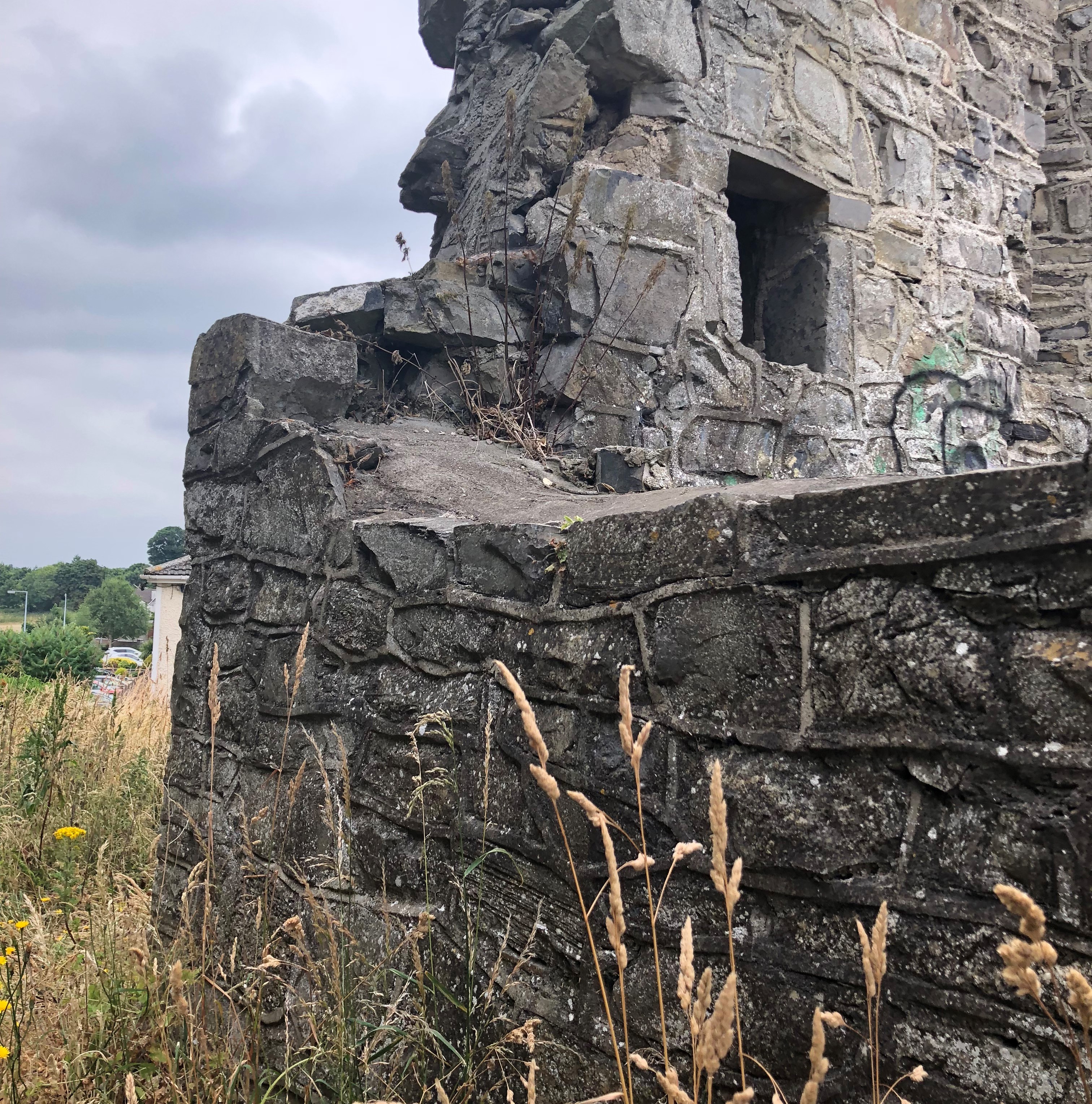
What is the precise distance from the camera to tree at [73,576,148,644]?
44.6 meters

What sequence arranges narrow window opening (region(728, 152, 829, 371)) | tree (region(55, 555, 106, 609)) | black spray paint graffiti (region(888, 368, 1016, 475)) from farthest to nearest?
tree (region(55, 555, 106, 609))
black spray paint graffiti (region(888, 368, 1016, 475))
narrow window opening (region(728, 152, 829, 371))

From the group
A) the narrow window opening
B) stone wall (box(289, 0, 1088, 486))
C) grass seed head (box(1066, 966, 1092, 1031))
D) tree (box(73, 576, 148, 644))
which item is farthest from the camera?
tree (box(73, 576, 148, 644))

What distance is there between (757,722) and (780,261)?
326 cm

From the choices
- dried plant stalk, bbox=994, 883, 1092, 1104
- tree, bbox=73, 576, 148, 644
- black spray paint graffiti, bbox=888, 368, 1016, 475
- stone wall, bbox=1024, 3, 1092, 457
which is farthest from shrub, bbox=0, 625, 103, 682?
tree, bbox=73, 576, 148, 644

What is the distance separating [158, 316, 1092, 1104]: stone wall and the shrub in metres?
9.68

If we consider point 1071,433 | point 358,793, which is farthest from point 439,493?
point 1071,433

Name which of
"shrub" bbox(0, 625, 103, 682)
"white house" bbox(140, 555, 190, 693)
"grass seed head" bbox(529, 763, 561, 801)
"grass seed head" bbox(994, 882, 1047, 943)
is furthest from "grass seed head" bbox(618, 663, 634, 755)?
"white house" bbox(140, 555, 190, 693)

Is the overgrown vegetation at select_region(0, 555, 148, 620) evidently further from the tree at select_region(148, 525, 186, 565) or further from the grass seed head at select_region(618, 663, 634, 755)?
the grass seed head at select_region(618, 663, 634, 755)

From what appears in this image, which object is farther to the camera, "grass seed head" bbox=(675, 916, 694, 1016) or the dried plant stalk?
"grass seed head" bbox=(675, 916, 694, 1016)

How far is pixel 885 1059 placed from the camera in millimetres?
1312

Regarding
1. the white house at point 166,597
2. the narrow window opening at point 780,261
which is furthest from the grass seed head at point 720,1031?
the white house at point 166,597

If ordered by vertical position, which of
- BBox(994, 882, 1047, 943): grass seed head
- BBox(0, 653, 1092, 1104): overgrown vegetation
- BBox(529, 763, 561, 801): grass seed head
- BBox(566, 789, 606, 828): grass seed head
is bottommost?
BBox(0, 653, 1092, 1104): overgrown vegetation

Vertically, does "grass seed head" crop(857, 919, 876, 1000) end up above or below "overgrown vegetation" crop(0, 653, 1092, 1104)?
above

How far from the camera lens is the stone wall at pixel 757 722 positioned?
1247 millimetres
